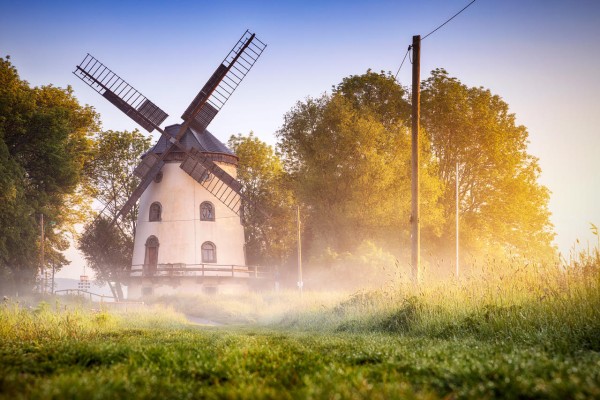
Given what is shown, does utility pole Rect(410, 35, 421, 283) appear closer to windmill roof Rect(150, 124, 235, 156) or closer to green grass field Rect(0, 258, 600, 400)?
green grass field Rect(0, 258, 600, 400)

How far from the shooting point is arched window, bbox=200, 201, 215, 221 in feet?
156

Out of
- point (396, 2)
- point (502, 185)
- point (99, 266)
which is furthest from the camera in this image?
point (99, 266)

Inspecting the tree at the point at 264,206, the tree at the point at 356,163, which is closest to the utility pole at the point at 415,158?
the tree at the point at 356,163

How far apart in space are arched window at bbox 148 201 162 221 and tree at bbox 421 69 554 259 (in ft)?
73.5

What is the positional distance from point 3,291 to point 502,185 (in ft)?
113

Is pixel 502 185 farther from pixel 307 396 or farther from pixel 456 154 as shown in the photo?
pixel 307 396

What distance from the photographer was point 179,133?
46.2 meters

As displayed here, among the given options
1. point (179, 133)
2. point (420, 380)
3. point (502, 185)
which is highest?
point (179, 133)

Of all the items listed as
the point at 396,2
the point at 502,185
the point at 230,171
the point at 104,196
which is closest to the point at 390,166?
the point at 502,185

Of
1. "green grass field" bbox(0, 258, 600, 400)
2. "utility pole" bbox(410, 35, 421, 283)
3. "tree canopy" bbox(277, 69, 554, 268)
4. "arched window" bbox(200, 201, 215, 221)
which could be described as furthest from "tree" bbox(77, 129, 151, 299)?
"green grass field" bbox(0, 258, 600, 400)

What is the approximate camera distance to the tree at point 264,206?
53.3m

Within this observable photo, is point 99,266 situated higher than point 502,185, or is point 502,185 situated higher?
point 502,185

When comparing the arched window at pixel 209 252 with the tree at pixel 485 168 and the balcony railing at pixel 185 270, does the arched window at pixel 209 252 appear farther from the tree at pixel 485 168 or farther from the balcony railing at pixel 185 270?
the tree at pixel 485 168

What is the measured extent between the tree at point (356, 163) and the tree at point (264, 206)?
1111 centimetres
